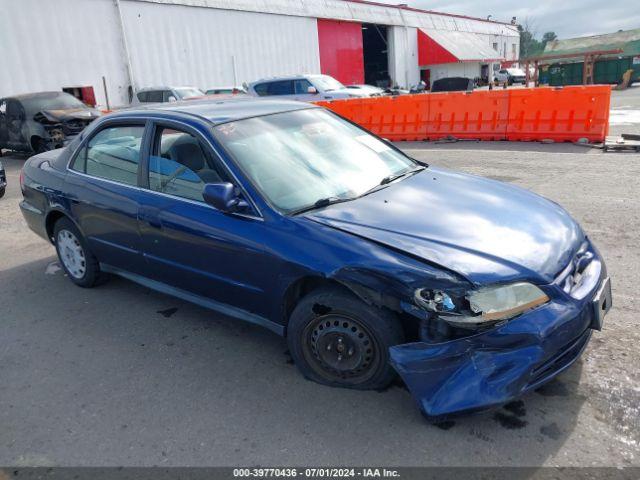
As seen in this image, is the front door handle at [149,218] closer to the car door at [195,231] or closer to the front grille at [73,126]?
the car door at [195,231]

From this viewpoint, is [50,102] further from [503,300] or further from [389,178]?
[503,300]

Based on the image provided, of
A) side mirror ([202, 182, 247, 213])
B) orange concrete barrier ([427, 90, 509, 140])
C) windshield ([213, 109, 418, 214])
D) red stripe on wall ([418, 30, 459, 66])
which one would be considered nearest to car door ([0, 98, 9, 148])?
orange concrete barrier ([427, 90, 509, 140])

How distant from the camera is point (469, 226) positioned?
113 inches

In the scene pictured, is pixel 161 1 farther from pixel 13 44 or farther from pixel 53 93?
pixel 53 93

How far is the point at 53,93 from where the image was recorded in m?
13.7

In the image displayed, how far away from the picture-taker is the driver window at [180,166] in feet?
11.1

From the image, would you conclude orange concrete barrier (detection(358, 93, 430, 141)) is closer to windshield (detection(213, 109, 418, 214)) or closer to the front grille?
the front grille

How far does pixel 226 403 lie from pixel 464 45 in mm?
49901

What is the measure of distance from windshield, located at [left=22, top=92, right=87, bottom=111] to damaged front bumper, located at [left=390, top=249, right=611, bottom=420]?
1348 centimetres

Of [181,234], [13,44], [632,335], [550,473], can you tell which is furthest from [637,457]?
[13,44]

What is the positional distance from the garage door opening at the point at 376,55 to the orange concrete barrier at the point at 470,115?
29653 mm

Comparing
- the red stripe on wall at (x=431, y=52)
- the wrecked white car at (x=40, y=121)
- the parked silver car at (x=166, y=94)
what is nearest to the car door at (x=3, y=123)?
the wrecked white car at (x=40, y=121)

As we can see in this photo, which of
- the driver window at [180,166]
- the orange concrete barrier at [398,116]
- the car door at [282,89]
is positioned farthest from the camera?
the car door at [282,89]

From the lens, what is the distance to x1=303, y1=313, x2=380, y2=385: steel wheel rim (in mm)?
2762
